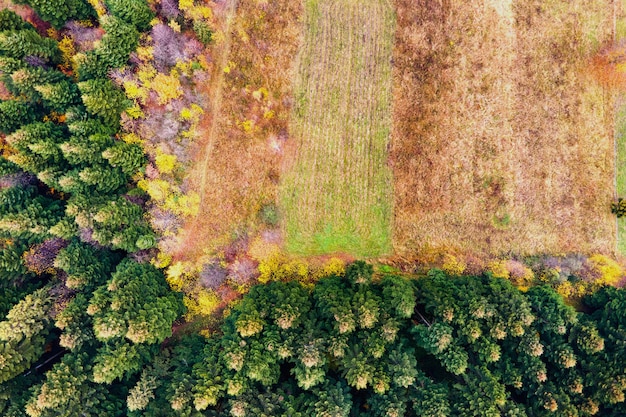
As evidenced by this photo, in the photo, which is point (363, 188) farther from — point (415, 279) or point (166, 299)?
point (166, 299)

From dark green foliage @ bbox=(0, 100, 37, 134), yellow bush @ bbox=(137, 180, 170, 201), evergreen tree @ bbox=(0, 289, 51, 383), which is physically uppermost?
dark green foliage @ bbox=(0, 100, 37, 134)

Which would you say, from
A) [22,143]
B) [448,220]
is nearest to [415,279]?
[448,220]

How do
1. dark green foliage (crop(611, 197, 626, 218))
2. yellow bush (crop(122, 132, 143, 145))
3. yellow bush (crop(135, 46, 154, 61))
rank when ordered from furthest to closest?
dark green foliage (crop(611, 197, 626, 218))
yellow bush (crop(122, 132, 143, 145))
yellow bush (crop(135, 46, 154, 61))

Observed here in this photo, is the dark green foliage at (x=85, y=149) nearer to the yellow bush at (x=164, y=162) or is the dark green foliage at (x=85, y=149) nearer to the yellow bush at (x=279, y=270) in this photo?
the yellow bush at (x=164, y=162)

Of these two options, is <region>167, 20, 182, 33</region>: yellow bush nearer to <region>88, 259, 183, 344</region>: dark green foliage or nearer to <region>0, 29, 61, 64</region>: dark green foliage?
<region>0, 29, 61, 64</region>: dark green foliage

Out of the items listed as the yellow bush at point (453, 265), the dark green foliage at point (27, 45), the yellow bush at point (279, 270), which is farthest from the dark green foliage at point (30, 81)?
the yellow bush at point (453, 265)

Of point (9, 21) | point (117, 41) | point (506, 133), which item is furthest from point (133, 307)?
point (506, 133)

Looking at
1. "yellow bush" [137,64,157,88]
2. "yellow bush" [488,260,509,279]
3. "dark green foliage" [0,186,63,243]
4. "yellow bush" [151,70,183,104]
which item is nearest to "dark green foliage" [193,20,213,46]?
"yellow bush" [151,70,183,104]
